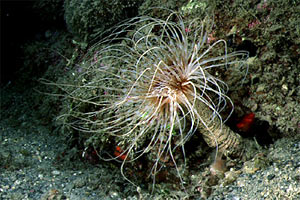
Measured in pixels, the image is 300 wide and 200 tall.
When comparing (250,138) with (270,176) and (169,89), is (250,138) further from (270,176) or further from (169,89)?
(169,89)

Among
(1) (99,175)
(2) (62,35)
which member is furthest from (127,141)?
(2) (62,35)

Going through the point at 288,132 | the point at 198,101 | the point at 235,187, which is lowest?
the point at 235,187

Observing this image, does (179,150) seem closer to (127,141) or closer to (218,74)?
(127,141)

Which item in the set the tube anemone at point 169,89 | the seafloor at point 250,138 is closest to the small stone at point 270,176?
the seafloor at point 250,138

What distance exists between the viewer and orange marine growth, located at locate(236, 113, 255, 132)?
3.57m

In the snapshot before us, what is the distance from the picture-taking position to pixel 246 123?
3590mm

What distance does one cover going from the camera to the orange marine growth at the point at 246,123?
3572 mm

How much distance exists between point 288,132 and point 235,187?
0.95 m

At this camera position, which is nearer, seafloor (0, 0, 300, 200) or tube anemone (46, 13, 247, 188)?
tube anemone (46, 13, 247, 188)

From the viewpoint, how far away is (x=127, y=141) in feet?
11.8

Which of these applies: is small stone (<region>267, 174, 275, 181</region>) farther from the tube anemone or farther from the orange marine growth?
the orange marine growth

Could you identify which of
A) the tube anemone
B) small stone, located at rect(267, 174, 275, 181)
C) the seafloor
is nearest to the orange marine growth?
the seafloor

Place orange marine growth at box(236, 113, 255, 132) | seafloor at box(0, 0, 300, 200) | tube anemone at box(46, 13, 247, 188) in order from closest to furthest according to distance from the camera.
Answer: tube anemone at box(46, 13, 247, 188) < seafloor at box(0, 0, 300, 200) < orange marine growth at box(236, 113, 255, 132)

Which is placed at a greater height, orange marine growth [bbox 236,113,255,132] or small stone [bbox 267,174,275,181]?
orange marine growth [bbox 236,113,255,132]
